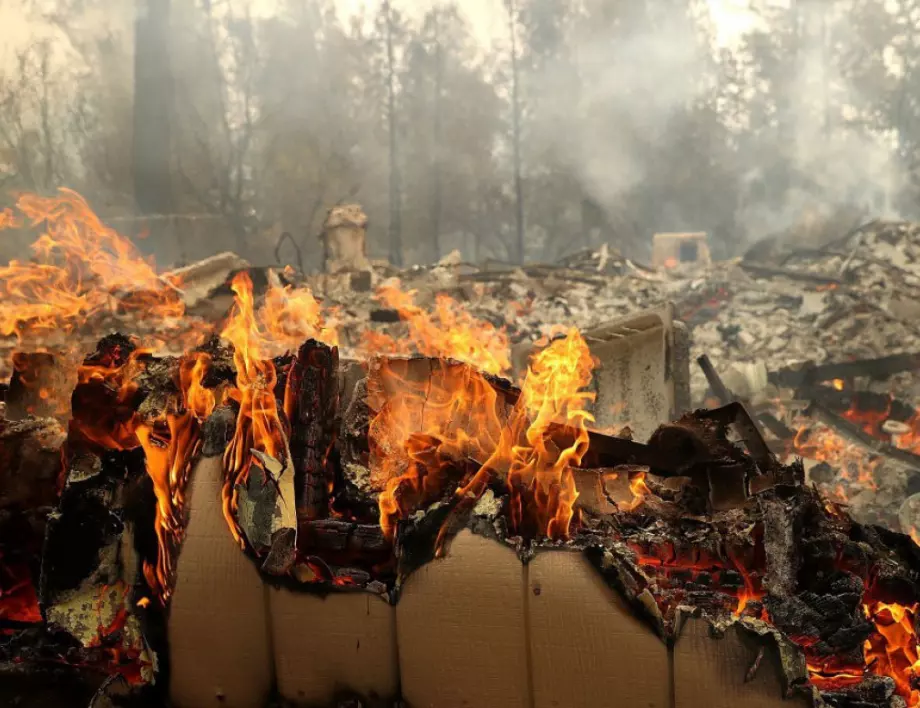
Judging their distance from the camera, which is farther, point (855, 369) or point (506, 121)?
point (506, 121)

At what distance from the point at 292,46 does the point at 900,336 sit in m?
17.5

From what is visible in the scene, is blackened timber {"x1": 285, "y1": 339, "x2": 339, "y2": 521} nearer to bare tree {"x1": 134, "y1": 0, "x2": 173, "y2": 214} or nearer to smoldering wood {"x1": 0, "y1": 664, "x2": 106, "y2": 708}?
smoldering wood {"x1": 0, "y1": 664, "x2": 106, "y2": 708}

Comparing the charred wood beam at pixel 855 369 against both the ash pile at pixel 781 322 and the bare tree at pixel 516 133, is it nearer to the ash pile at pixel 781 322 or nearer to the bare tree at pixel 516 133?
the ash pile at pixel 781 322

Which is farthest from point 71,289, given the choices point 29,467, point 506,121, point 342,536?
point 506,121

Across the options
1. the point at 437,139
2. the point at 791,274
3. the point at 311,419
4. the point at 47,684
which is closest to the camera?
the point at 47,684

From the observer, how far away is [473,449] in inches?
150

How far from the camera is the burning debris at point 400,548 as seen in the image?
8.35 feet

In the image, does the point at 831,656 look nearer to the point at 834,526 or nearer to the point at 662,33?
the point at 834,526

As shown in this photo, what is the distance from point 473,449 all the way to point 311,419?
0.87 m

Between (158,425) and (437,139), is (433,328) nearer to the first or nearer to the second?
(158,425)

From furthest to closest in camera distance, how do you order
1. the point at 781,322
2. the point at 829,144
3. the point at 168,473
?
the point at 829,144
the point at 781,322
the point at 168,473

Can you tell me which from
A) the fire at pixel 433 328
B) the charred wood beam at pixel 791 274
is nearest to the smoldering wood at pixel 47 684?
the fire at pixel 433 328

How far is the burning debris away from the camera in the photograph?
2545 millimetres

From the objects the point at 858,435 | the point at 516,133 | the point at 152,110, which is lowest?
the point at 858,435
